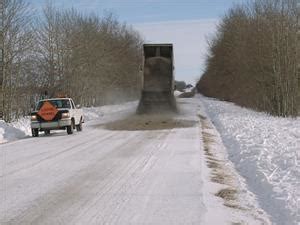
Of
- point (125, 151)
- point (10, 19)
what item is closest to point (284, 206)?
point (125, 151)

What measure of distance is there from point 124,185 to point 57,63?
31379 mm

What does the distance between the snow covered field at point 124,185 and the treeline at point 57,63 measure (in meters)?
13.1

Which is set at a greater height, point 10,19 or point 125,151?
point 10,19

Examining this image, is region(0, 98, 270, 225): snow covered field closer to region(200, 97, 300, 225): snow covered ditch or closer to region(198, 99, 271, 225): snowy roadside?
region(198, 99, 271, 225): snowy roadside

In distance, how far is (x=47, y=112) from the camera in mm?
21859

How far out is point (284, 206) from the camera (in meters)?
7.45

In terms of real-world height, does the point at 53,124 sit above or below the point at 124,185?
above

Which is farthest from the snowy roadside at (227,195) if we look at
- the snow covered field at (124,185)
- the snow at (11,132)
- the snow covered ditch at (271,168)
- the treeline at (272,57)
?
the treeline at (272,57)

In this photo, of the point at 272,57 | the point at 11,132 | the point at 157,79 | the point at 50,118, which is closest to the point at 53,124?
the point at 50,118

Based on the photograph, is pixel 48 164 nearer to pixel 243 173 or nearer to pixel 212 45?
pixel 243 173

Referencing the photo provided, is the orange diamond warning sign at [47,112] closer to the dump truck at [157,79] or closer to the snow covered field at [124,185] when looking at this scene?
the snow covered field at [124,185]

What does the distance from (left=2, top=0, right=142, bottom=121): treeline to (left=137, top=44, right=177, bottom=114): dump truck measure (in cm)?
175

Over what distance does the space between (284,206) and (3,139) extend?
49.8ft

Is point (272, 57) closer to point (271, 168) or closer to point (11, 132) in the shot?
point (11, 132)
